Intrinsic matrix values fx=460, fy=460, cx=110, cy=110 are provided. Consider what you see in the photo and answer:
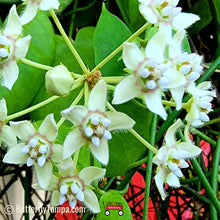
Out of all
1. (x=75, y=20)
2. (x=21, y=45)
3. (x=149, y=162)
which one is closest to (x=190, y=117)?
(x=149, y=162)

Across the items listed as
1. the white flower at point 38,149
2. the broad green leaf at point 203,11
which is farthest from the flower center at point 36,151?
the broad green leaf at point 203,11

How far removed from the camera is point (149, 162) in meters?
0.56

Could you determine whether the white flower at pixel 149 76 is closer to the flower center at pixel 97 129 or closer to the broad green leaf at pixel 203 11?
the flower center at pixel 97 129

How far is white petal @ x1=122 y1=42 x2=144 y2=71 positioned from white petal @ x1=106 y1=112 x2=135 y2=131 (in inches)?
1.9

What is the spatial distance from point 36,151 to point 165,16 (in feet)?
0.65

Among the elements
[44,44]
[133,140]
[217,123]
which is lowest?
[217,123]

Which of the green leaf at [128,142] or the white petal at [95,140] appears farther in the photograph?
the green leaf at [128,142]

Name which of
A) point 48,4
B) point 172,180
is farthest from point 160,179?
point 48,4

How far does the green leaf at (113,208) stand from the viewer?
53 cm

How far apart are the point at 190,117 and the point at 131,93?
111 mm

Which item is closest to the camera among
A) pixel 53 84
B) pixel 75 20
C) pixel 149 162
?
pixel 53 84

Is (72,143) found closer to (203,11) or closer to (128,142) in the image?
(128,142)

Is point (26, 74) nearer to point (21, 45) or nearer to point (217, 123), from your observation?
point (21, 45)

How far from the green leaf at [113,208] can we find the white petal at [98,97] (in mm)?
135
